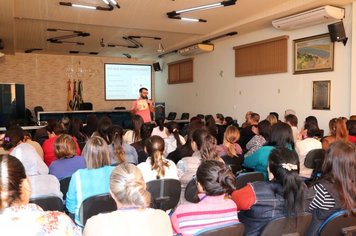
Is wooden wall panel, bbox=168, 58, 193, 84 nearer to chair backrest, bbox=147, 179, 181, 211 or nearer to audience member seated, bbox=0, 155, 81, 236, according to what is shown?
chair backrest, bbox=147, 179, 181, 211

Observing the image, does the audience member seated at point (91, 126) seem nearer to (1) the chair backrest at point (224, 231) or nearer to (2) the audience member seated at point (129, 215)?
(2) the audience member seated at point (129, 215)

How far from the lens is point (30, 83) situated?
41.0 ft

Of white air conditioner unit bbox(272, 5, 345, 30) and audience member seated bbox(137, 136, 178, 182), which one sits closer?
audience member seated bbox(137, 136, 178, 182)

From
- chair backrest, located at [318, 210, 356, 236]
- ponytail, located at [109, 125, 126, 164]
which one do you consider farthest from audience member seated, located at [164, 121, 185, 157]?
chair backrest, located at [318, 210, 356, 236]

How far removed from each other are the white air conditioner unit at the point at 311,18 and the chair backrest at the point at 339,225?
16.4 feet

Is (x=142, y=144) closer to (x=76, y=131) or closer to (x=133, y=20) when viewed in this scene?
(x=76, y=131)

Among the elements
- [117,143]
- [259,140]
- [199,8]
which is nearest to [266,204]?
[117,143]

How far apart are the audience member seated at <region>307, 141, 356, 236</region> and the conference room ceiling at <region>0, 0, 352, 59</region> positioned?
15.4 feet

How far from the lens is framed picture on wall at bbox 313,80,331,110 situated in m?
6.62

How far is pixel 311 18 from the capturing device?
636cm

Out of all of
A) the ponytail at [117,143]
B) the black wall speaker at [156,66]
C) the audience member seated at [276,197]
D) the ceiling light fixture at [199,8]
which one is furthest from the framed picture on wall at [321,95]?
the black wall speaker at [156,66]

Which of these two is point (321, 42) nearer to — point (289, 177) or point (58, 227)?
point (289, 177)

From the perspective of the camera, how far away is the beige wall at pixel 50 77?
40.2 feet

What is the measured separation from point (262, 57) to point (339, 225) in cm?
675
